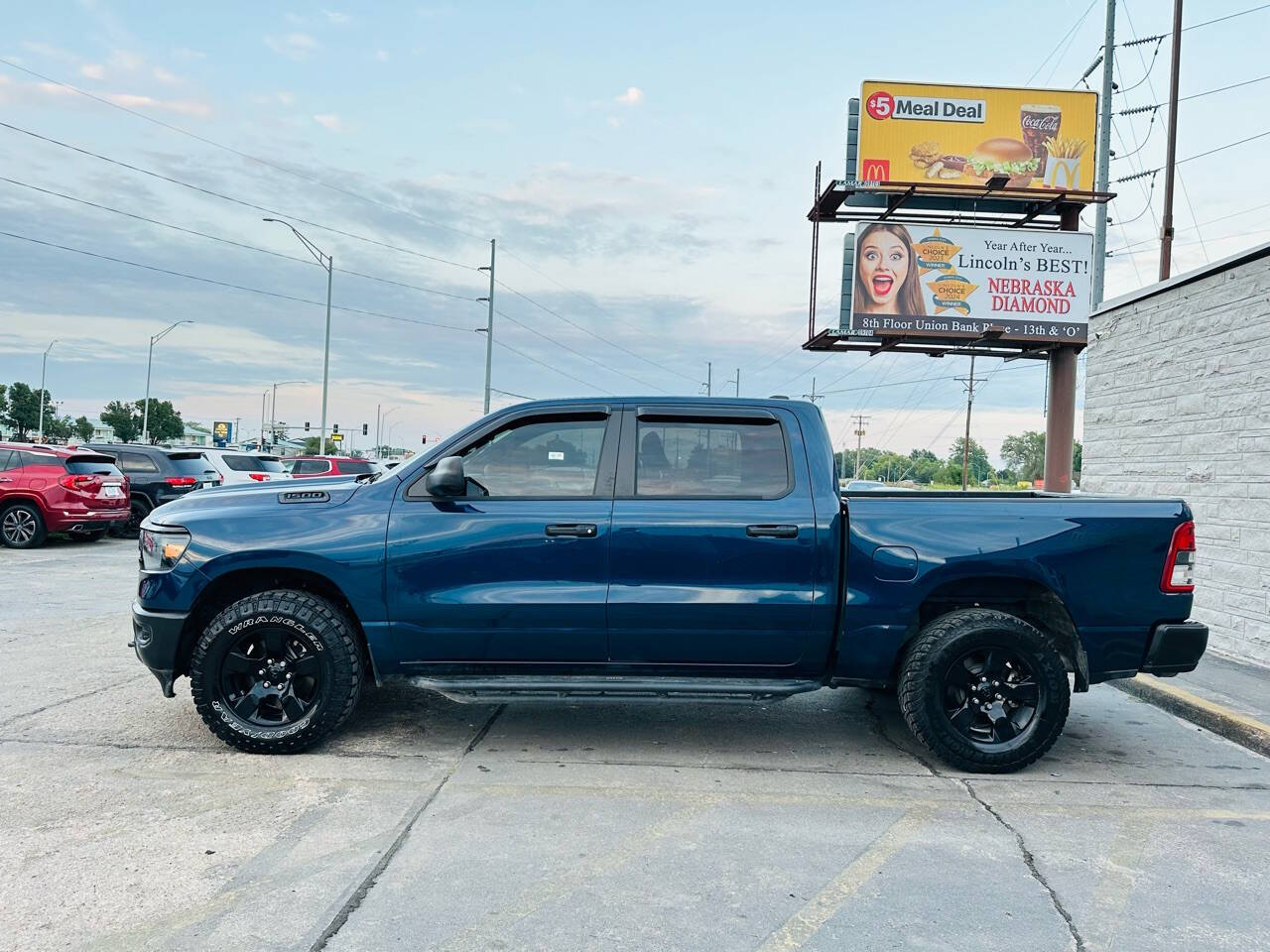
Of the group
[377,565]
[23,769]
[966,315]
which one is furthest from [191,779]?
[966,315]

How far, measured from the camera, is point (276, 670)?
15.8ft

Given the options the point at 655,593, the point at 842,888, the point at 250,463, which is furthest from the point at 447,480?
the point at 250,463

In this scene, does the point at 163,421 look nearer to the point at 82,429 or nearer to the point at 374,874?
the point at 82,429

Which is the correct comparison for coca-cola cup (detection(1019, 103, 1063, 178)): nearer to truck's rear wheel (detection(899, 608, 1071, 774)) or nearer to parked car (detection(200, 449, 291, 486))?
truck's rear wheel (detection(899, 608, 1071, 774))

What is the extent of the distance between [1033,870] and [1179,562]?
6.86 ft

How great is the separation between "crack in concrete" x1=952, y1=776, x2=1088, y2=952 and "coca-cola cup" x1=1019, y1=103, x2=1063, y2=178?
15.0m

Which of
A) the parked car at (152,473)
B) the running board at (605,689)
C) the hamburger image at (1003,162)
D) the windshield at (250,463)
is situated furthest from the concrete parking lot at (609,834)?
the windshield at (250,463)

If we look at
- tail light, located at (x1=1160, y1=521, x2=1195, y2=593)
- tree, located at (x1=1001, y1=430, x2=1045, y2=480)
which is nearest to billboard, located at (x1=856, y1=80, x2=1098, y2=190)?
tail light, located at (x1=1160, y1=521, x2=1195, y2=593)

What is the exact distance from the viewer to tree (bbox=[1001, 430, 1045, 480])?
107 meters

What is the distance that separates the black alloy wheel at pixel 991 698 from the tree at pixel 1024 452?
4052 inches

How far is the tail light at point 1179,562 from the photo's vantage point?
4816mm

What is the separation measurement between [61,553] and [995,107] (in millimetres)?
17689

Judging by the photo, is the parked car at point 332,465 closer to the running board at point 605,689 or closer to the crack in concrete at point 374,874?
the running board at point 605,689

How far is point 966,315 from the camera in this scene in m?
16.0
